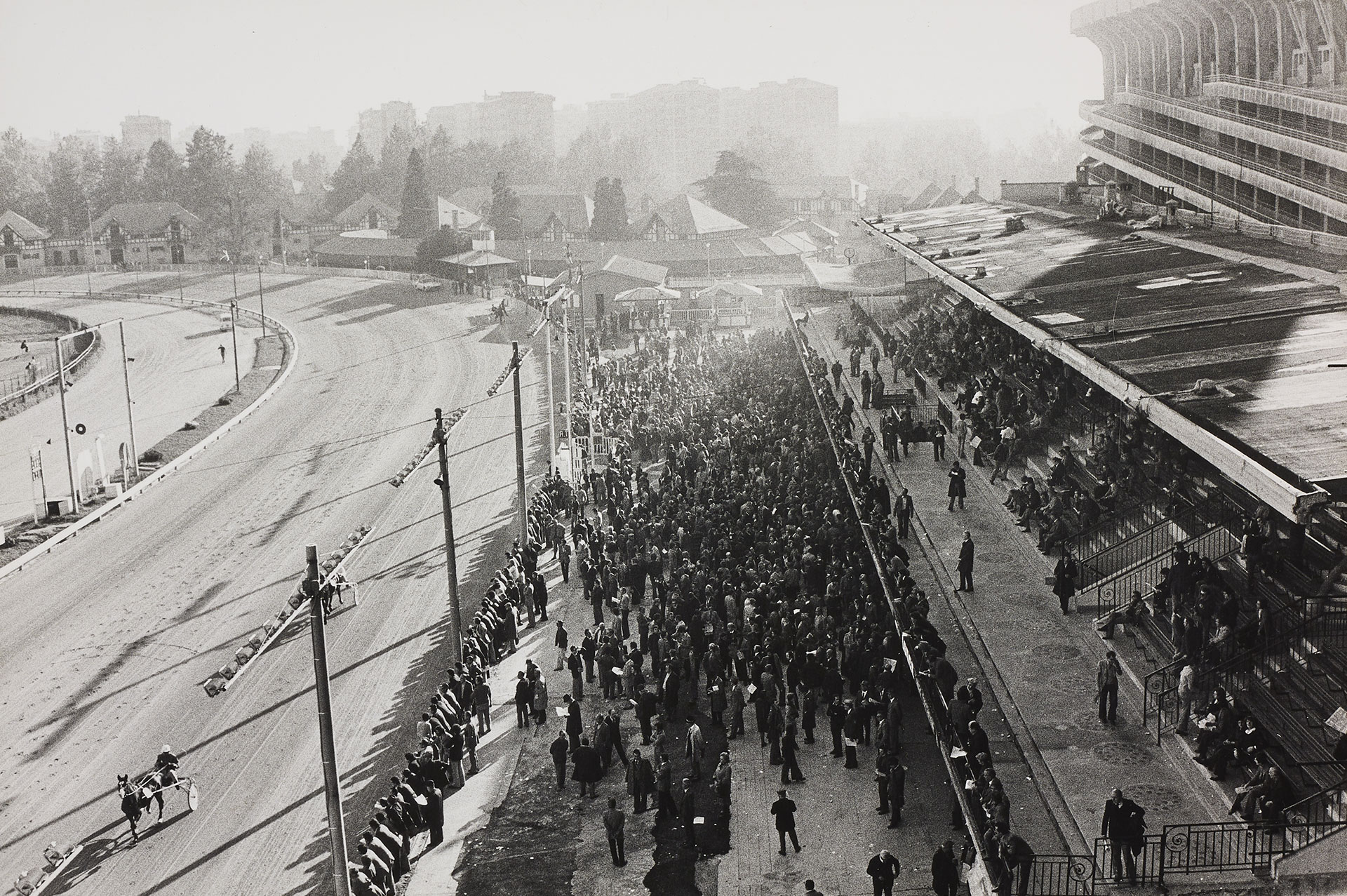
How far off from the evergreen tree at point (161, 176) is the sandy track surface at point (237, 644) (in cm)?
8467

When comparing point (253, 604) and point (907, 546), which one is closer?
point (907, 546)

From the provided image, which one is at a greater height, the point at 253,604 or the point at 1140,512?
the point at 1140,512

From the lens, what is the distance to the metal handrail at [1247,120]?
3259 cm

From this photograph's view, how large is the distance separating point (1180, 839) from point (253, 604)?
2030 centimetres

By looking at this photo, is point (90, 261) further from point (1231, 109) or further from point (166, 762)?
point (166, 762)

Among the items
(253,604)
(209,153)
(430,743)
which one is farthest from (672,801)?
(209,153)

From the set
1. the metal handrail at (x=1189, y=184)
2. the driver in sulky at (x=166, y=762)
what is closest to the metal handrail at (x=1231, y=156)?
the metal handrail at (x=1189, y=184)

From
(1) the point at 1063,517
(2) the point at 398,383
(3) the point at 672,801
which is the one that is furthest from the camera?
(2) the point at 398,383

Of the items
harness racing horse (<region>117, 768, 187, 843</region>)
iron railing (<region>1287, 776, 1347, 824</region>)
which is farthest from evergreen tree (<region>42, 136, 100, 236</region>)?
iron railing (<region>1287, 776, 1347, 824</region>)

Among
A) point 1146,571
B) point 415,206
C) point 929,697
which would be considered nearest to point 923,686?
point 929,697

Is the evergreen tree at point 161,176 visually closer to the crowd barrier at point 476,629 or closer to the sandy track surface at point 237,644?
the sandy track surface at point 237,644

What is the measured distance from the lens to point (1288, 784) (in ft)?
45.6

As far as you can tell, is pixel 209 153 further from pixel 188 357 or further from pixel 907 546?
pixel 907 546

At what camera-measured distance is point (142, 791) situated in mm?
18281
